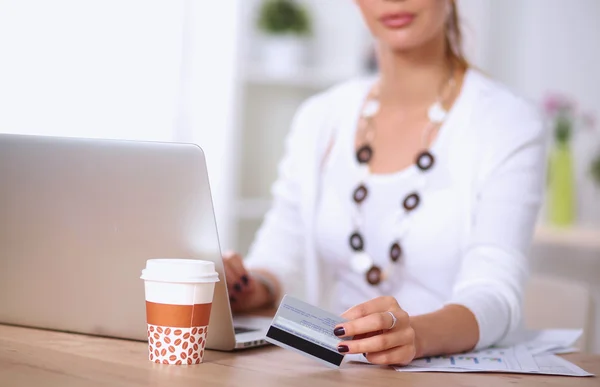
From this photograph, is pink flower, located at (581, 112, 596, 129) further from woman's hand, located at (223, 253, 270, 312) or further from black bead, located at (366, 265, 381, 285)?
woman's hand, located at (223, 253, 270, 312)

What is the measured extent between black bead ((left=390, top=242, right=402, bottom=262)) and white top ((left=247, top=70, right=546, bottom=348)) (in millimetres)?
17

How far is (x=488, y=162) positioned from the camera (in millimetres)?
Result: 1541

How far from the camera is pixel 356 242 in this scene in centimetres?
166

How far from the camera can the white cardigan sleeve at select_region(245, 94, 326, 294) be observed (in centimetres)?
182

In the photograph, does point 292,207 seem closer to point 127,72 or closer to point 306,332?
point 306,332

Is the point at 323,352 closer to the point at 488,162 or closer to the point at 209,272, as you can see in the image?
the point at 209,272

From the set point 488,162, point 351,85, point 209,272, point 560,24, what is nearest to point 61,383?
point 209,272

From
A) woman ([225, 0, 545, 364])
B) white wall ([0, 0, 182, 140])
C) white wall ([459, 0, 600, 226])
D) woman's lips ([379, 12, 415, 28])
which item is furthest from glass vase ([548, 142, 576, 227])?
woman's lips ([379, 12, 415, 28])

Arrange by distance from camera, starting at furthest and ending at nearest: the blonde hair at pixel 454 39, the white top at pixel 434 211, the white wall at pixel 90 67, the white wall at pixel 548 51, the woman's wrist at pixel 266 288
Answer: the white wall at pixel 548 51
the white wall at pixel 90 67
the blonde hair at pixel 454 39
the woman's wrist at pixel 266 288
the white top at pixel 434 211

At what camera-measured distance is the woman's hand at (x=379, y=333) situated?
97cm

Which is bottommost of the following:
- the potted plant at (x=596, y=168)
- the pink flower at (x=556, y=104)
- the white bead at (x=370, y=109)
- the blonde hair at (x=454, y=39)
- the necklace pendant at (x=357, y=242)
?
the potted plant at (x=596, y=168)

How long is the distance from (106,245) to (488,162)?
0.79 m

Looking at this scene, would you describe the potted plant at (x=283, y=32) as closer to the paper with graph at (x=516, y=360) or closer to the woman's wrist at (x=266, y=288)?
the woman's wrist at (x=266, y=288)

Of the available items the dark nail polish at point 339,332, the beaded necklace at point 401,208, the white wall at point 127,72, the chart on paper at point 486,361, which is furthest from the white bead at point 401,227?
the white wall at point 127,72
